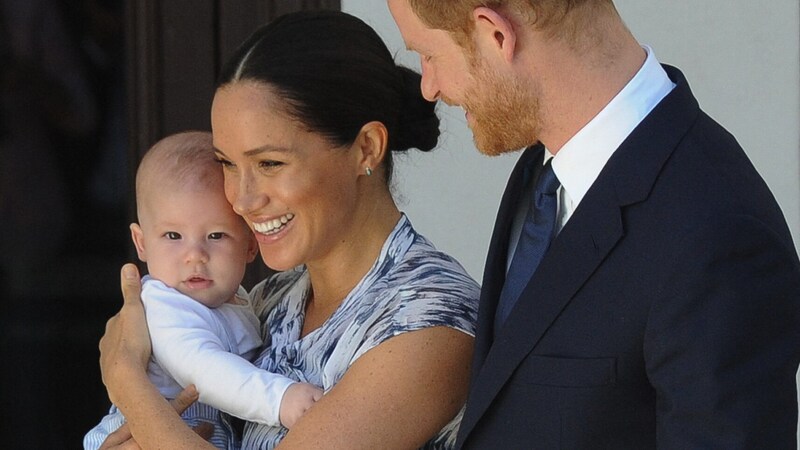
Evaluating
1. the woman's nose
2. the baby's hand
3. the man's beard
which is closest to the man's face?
the man's beard

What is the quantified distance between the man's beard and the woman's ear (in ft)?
1.29

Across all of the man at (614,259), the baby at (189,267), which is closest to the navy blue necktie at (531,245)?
the man at (614,259)

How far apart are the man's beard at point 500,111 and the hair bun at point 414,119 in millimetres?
451

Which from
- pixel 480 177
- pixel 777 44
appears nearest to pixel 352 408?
pixel 480 177

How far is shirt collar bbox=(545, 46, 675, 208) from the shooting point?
1.81 m

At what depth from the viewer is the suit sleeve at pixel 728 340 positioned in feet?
5.24

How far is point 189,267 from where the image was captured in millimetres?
2463

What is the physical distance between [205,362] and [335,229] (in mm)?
313

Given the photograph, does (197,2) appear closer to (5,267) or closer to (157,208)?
(5,267)

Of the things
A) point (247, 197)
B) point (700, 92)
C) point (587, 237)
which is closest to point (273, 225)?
point (247, 197)

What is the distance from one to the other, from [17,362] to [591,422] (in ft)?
7.67

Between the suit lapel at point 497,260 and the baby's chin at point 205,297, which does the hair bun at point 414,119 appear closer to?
the suit lapel at point 497,260

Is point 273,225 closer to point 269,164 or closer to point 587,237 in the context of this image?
point 269,164

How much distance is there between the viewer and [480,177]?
370 cm
